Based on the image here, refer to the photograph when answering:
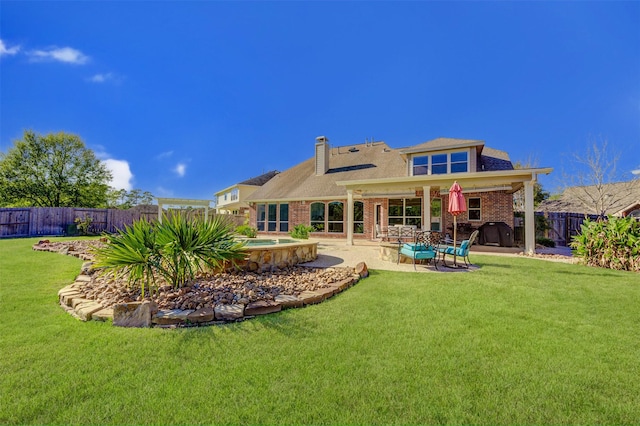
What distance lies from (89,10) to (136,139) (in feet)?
43.2

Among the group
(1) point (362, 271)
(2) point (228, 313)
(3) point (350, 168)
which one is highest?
(3) point (350, 168)

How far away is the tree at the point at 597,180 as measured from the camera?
18.1 meters

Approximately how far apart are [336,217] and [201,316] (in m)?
14.9

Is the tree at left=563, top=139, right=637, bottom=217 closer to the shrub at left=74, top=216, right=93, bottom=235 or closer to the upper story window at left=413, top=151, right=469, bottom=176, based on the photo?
the upper story window at left=413, top=151, right=469, bottom=176

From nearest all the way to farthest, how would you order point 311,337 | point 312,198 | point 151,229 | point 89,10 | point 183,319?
point 311,337
point 183,319
point 151,229
point 89,10
point 312,198

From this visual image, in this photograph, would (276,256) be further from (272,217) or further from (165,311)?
(272,217)

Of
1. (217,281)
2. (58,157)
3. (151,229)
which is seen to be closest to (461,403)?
(217,281)

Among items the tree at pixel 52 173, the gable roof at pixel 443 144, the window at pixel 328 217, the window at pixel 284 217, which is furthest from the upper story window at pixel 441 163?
the tree at pixel 52 173

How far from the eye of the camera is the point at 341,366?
2.62 metres

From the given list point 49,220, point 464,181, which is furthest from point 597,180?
point 49,220

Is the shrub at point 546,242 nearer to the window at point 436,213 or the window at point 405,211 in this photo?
the window at point 436,213

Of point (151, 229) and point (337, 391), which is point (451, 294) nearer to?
point (337, 391)

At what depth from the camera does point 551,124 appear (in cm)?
1858

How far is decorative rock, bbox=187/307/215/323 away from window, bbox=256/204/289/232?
651 inches
